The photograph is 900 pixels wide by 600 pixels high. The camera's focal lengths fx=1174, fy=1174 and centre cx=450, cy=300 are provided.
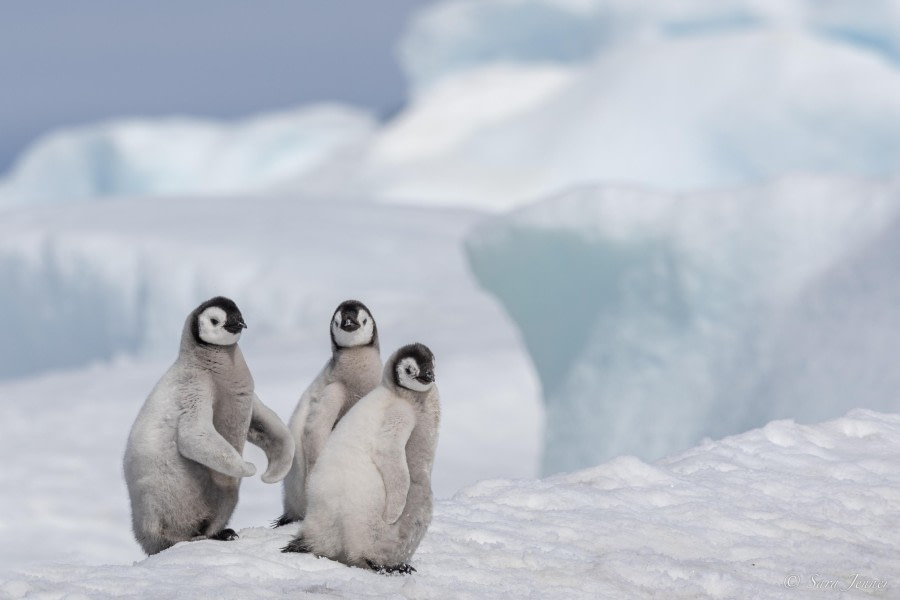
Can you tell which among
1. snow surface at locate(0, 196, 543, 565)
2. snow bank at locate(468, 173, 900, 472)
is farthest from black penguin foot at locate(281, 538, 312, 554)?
snow bank at locate(468, 173, 900, 472)

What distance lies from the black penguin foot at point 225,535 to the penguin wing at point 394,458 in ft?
1.57

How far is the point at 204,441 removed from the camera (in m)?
2.76

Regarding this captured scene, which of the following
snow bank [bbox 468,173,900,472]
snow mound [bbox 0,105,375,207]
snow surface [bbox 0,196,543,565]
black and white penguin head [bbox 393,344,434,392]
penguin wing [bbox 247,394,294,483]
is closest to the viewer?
black and white penguin head [bbox 393,344,434,392]

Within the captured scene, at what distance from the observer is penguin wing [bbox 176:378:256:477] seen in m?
2.75

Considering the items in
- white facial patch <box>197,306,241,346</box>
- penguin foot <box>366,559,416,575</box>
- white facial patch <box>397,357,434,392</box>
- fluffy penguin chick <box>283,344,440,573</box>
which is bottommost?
penguin foot <box>366,559,416,575</box>

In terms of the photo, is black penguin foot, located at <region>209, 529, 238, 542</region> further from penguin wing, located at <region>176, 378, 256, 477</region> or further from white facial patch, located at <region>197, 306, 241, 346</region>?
white facial patch, located at <region>197, 306, 241, 346</region>

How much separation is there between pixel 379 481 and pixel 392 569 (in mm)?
195

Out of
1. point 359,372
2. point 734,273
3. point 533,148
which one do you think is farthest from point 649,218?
point 533,148

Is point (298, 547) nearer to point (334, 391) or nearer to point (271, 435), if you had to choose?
point (271, 435)

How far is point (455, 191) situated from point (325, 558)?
54.8 feet

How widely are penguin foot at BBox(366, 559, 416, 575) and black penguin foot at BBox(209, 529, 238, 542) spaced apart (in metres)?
0.42

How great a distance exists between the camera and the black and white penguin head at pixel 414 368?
2707 millimetres

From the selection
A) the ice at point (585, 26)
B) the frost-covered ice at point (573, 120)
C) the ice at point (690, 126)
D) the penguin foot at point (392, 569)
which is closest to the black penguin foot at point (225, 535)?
the penguin foot at point (392, 569)

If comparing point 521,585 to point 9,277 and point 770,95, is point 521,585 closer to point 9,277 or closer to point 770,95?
point 9,277
